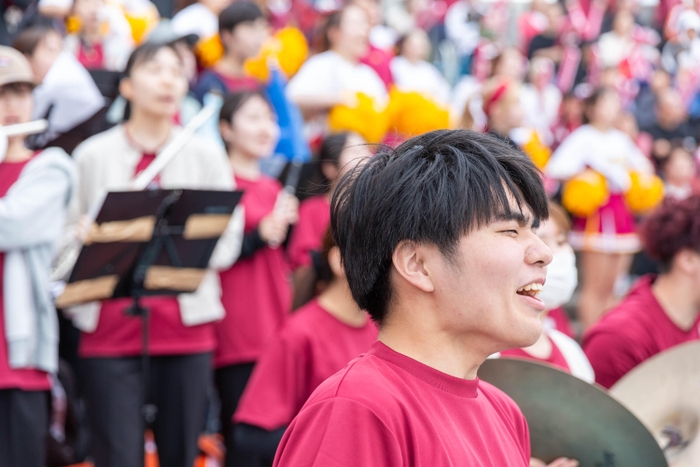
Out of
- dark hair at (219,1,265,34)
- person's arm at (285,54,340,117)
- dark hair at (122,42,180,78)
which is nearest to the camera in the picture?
dark hair at (122,42,180,78)

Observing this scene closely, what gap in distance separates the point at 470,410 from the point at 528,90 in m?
9.10

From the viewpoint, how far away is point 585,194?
7695 millimetres

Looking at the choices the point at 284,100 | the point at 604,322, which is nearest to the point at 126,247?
the point at 604,322

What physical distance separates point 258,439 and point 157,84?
6.13ft

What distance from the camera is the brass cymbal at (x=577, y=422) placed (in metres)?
2.18

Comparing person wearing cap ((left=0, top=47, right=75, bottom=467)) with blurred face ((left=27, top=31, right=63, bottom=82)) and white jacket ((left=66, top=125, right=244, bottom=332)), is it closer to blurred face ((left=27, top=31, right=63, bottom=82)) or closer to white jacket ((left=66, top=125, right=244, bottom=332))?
white jacket ((left=66, top=125, right=244, bottom=332))

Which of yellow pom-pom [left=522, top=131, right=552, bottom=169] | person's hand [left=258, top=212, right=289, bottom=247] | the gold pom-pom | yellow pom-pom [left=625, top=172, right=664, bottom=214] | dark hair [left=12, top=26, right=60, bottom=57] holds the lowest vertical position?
yellow pom-pom [left=625, top=172, right=664, bottom=214]

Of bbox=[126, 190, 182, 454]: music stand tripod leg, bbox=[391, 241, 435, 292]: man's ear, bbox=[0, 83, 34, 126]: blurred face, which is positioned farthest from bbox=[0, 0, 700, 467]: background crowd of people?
bbox=[391, 241, 435, 292]: man's ear

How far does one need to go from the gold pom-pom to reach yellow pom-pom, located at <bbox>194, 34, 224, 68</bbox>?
0.74 feet

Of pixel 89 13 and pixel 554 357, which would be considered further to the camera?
pixel 89 13

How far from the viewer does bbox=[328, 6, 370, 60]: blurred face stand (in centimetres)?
705

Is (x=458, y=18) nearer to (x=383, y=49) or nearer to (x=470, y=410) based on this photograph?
(x=383, y=49)

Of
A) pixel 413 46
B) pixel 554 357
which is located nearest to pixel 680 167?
pixel 413 46

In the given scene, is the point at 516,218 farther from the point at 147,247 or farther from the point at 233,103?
the point at 233,103
